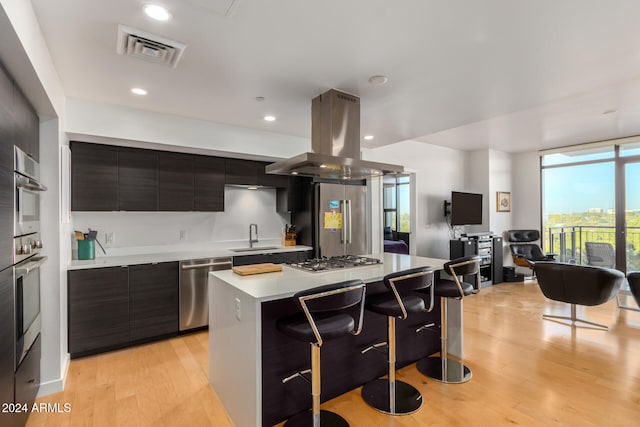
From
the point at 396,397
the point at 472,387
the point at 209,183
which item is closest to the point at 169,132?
the point at 209,183

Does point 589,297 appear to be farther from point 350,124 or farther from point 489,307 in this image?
point 350,124

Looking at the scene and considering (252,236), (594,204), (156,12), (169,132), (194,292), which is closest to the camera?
(156,12)

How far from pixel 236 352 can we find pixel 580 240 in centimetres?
710

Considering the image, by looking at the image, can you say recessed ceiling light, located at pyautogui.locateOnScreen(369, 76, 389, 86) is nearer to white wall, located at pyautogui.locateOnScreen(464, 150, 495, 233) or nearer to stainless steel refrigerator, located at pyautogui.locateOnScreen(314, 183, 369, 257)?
stainless steel refrigerator, located at pyautogui.locateOnScreen(314, 183, 369, 257)

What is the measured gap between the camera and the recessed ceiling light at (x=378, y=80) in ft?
8.46

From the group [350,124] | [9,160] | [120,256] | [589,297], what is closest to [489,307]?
[589,297]

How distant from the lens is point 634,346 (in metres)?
3.26

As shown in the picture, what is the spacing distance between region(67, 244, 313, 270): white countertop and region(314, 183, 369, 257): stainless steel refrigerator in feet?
1.05

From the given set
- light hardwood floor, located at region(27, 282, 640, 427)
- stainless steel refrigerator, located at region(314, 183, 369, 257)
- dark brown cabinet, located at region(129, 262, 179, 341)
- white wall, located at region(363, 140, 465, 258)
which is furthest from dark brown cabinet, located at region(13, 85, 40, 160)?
white wall, located at region(363, 140, 465, 258)

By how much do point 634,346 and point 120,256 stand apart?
223 inches

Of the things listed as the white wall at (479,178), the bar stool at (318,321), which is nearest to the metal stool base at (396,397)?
the bar stool at (318,321)

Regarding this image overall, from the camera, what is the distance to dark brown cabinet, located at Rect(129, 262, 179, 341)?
326cm

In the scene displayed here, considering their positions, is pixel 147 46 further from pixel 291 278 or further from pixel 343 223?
pixel 343 223

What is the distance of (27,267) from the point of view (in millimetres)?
1979
